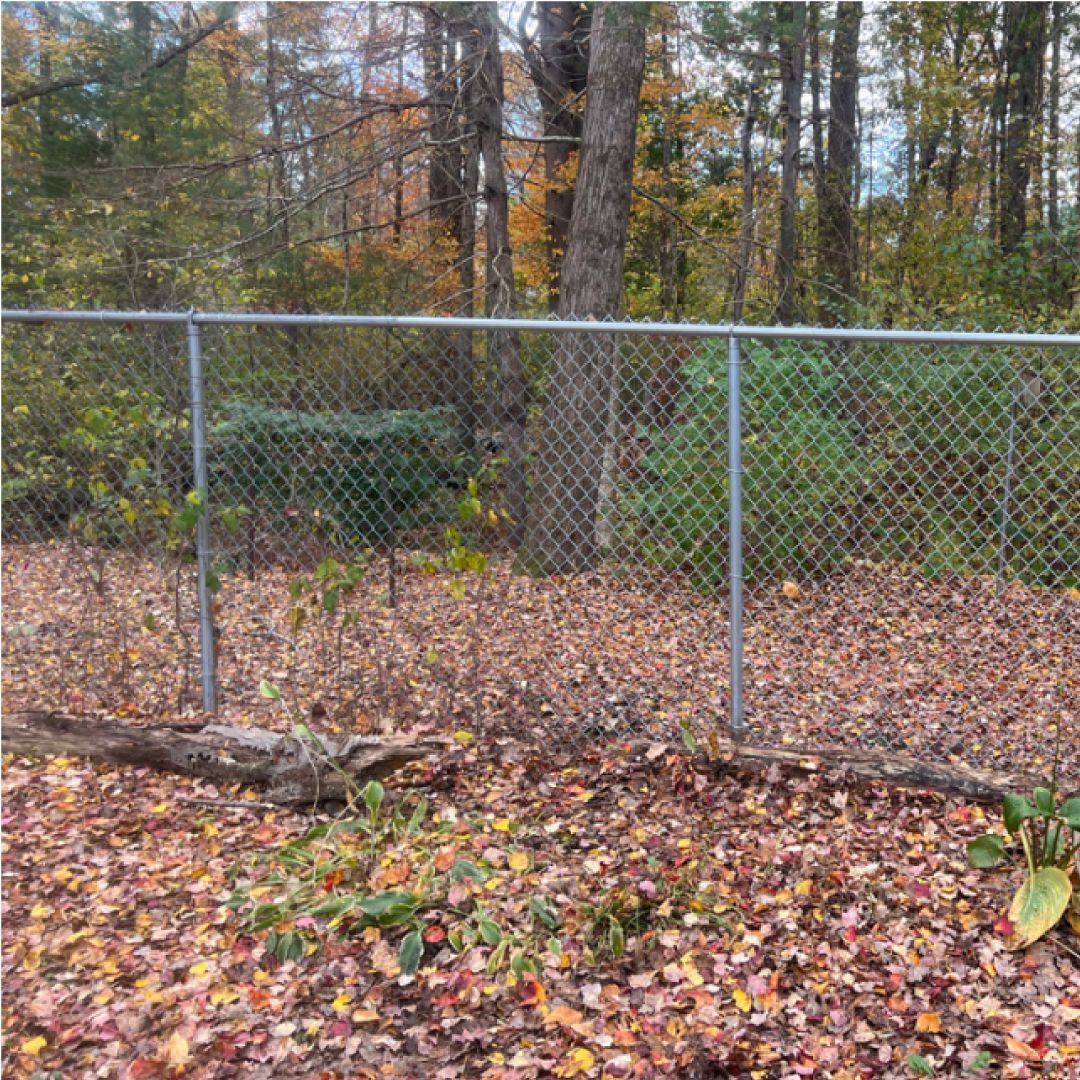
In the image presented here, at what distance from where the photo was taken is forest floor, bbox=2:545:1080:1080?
6.81ft

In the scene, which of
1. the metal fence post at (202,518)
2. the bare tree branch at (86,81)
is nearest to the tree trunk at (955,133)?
the bare tree branch at (86,81)

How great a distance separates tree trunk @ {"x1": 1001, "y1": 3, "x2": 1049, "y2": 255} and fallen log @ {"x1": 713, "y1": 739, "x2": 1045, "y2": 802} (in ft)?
28.0

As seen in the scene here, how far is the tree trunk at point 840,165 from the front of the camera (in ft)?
35.6

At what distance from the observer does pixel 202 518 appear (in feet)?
11.1

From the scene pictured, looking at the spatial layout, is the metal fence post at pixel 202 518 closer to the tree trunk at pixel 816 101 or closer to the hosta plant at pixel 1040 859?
the hosta plant at pixel 1040 859

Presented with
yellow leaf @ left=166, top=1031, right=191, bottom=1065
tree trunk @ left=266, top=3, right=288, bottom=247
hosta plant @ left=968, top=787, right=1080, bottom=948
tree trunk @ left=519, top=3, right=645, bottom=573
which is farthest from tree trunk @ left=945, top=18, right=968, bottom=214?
yellow leaf @ left=166, top=1031, right=191, bottom=1065

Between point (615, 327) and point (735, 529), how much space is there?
834 millimetres

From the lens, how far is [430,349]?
16.3 ft

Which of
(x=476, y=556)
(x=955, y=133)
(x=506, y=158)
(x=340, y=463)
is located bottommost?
(x=476, y=556)

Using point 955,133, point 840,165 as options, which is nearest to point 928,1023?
point 840,165

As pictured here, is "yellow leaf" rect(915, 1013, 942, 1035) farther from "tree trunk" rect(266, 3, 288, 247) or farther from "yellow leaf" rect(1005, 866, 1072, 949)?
"tree trunk" rect(266, 3, 288, 247)

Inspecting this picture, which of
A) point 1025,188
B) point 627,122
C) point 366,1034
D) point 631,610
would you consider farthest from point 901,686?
point 1025,188

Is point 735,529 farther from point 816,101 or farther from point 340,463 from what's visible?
point 816,101

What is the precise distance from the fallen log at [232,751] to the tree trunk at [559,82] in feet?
20.3
